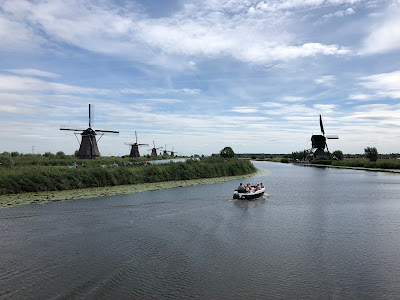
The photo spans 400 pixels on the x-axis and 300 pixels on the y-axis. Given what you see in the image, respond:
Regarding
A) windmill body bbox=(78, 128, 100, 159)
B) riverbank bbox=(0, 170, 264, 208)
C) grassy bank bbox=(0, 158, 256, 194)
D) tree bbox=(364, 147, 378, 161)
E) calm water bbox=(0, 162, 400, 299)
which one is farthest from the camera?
tree bbox=(364, 147, 378, 161)

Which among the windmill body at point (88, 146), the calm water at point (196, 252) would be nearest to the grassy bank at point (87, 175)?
the calm water at point (196, 252)

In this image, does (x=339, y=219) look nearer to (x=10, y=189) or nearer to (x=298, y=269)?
(x=298, y=269)

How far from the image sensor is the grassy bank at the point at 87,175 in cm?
2223

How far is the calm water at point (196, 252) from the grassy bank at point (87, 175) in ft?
17.8

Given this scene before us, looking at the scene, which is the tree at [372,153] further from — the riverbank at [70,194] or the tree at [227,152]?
the riverbank at [70,194]

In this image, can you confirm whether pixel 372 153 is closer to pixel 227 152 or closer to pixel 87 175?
pixel 227 152

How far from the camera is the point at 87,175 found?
1034 inches

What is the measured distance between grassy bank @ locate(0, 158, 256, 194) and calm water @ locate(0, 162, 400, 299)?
17.8ft

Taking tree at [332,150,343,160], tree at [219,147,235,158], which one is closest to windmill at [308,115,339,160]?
tree at [332,150,343,160]

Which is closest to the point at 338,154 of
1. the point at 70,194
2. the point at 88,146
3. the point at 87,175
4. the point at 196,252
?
the point at 88,146

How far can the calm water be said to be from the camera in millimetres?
7820

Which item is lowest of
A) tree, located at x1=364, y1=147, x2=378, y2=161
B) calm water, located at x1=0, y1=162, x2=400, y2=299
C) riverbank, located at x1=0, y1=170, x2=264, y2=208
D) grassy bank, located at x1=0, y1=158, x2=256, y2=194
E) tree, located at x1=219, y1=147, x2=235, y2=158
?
calm water, located at x1=0, y1=162, x2=400, y2=299

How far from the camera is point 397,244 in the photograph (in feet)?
38.5

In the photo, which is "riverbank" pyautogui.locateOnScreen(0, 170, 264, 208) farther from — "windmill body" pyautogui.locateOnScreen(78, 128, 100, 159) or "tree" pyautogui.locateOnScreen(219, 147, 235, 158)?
"tree" pyautogui.locateOnScreen(219, 147, 235, 158)
